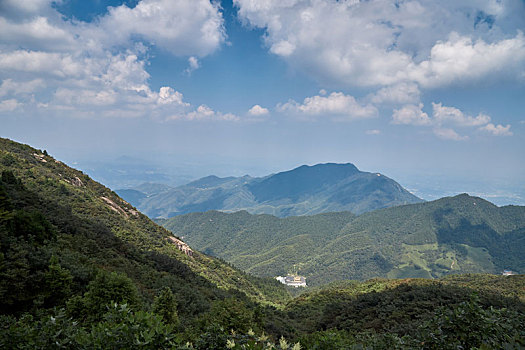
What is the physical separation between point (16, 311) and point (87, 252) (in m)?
14.5

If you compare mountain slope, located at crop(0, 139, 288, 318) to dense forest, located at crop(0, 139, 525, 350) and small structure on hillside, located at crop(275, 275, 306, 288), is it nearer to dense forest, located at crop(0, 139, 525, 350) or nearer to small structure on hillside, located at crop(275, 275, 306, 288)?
dense forest, located at crop(0, 139, 525, 350)

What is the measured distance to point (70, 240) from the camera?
2838cm

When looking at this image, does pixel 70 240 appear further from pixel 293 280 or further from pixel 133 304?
pixel 293 280

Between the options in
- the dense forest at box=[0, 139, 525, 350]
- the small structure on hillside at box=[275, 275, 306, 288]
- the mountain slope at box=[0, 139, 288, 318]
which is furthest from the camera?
the small structure on hillside at box=[275, 275, 306, 288]

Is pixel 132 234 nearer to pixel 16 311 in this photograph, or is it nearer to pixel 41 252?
pixel 41 252

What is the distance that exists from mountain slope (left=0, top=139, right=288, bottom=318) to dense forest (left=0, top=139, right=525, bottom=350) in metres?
0.12

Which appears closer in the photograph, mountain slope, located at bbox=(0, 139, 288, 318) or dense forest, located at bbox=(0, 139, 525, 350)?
dense forest, located at bbox=(0, 139, 525, 350)

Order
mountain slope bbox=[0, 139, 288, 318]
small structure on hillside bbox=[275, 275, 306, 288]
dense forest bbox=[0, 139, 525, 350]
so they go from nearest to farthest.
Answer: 1. dense forest bbox=[0, 139, 525, 350]
2. mountain slope bbox=[0, 139, 288, 318]
3. small structure on hillside bbox=[275, 275, 306, 288]

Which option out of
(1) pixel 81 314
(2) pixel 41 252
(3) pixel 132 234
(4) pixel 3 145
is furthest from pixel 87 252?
(4) pixel 3 145

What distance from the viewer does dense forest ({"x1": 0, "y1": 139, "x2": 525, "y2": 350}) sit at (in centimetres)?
737

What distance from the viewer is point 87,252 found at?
1129 inches

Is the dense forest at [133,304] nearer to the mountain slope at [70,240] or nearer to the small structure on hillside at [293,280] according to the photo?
the mountain slope at [70,240]

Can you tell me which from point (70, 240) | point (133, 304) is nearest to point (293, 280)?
point (70, 240)

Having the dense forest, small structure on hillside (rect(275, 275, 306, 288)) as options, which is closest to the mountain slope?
the dense forest
